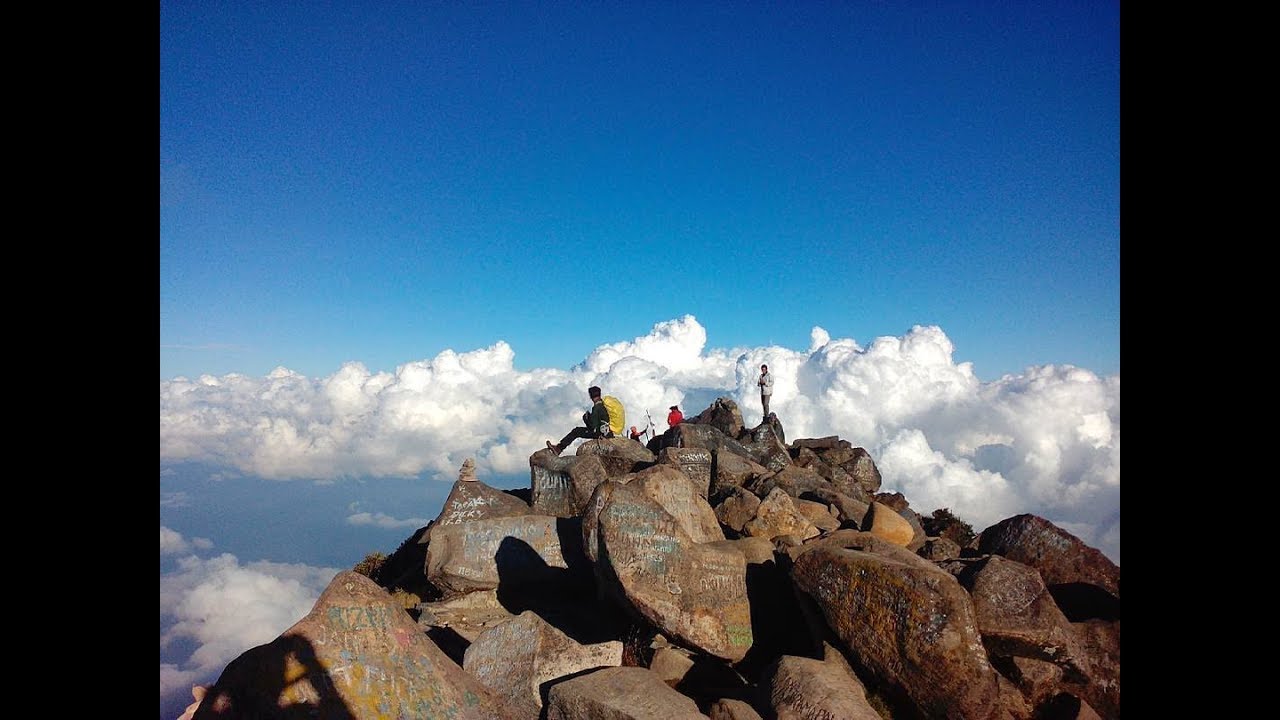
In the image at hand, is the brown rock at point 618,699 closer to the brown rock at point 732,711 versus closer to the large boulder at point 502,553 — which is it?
the brown rock at point 732,711

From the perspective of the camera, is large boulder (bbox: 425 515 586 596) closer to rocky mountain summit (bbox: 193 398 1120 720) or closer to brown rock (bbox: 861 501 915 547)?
rocky mountain summit (bbox: 193 398 1120 720)

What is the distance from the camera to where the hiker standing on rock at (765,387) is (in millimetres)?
23188

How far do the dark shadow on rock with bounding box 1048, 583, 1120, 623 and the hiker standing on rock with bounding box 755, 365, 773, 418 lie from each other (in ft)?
44.0

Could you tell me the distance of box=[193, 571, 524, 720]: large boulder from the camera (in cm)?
557

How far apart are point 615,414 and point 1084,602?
1059cm

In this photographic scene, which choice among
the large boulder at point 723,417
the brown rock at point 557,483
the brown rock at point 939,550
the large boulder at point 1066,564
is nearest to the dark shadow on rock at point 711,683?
the large boulder at point 1066,564

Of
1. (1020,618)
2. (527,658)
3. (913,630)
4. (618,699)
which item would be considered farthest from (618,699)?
(1020,618)

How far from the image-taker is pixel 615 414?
666 inches

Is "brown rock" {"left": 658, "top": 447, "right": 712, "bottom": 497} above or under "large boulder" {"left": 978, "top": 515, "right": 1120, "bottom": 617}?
above

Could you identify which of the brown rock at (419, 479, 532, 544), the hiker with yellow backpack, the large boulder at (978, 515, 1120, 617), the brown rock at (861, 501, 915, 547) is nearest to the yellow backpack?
the hiker with yellow backpack

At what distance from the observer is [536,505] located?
1422cm
